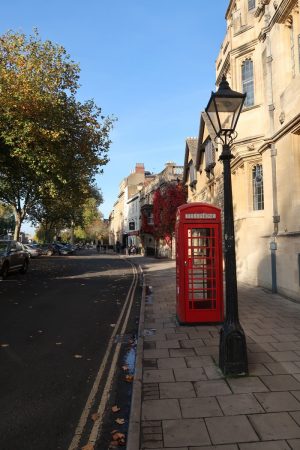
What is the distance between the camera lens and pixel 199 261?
875 cm

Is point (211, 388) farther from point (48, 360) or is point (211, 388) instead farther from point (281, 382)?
point (48, 360)

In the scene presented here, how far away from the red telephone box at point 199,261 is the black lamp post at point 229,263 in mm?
2819

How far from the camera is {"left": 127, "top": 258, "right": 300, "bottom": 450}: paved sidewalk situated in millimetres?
3830

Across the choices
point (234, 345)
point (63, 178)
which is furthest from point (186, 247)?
point (63, 178)

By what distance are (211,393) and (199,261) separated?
13.4 ft

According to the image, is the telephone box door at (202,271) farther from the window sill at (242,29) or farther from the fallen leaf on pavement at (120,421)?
the window sill at (242,29)

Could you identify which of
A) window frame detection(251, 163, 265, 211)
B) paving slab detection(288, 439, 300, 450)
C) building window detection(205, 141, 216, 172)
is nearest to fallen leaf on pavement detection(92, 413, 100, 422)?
paving slab detection(288, 439, 300, 450)

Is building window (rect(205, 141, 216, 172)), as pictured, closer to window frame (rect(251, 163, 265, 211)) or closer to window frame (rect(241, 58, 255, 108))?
window frame (rect(241, 58, 255, 108))

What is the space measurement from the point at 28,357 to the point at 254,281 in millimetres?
10417

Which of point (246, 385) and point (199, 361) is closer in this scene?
point (246, 385)

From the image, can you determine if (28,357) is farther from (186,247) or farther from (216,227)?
(216,227)

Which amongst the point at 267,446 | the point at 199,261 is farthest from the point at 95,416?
the point at 199,261

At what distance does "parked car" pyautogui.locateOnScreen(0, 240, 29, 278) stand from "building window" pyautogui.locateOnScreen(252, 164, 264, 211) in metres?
11.6

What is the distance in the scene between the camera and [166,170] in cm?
4278
